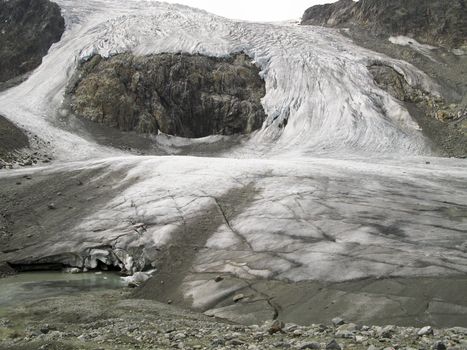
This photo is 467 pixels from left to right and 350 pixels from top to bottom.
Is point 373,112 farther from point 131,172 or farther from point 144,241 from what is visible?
point 144,241

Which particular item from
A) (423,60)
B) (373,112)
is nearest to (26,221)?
(373,112)

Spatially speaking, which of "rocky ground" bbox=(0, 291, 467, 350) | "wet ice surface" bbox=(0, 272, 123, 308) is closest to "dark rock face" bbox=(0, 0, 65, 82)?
"wet ice surface" bbox=(0, 272, 123, 308)

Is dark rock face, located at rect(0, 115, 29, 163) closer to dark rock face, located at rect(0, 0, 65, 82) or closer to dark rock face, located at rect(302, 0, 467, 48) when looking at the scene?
dark rock face, located at rect(0, 0, 65, 82)

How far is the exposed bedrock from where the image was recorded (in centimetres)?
2820

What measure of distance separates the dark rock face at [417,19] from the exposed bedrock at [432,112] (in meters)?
9.81

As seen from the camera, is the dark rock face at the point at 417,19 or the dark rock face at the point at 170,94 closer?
the dark rock face at the point at 170,94

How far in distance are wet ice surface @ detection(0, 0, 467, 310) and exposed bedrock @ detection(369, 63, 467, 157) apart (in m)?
0.96

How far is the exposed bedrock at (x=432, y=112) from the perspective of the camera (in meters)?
28.2

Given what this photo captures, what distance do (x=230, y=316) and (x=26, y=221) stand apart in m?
10.1

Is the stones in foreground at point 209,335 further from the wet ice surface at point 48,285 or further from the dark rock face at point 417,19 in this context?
the dark rock face at point 417,19

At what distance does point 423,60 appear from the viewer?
128 feet

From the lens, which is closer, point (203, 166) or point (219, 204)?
point (219, 204)

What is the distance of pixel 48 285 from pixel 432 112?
27444mm

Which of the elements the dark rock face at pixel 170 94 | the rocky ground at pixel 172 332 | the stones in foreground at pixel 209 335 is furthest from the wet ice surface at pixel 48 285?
the dark rock face at pixel 170 94
